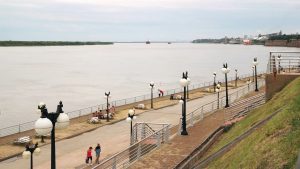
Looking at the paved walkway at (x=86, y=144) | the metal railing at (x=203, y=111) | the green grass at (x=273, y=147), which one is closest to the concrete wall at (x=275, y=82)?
the metal railing at (x=203, y=111)

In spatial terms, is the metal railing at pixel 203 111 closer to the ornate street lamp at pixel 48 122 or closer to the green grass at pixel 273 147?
the green grass at pixel 273 147

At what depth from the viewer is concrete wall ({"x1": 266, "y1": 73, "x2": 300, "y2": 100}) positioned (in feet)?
69.8

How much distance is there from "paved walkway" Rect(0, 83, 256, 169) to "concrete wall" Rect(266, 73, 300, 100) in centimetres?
1048

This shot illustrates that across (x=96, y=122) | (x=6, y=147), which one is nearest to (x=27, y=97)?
(x=96, y=122)

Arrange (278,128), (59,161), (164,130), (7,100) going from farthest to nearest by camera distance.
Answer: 1. (7,100)
2. (59,161)
3. (164,130)
4. (278,128)

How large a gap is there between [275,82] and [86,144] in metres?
14.3

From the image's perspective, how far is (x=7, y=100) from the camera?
73.4m

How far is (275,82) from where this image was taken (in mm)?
21375

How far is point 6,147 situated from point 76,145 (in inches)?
183

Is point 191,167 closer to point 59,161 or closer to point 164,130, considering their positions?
point 164,130

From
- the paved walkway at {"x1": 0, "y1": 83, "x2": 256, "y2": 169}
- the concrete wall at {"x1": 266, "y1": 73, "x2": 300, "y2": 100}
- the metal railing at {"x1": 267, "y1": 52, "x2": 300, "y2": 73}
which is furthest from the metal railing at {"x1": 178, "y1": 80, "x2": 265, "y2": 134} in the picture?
the metal railing at {"x1": 267, "y1": 52, "x2": 300, "y2": 73}

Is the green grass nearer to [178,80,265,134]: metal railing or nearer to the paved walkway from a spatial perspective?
[178,80,265,134]: metal railing

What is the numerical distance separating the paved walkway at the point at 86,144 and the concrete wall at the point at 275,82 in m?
10.5

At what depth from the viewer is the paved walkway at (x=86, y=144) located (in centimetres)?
2467
